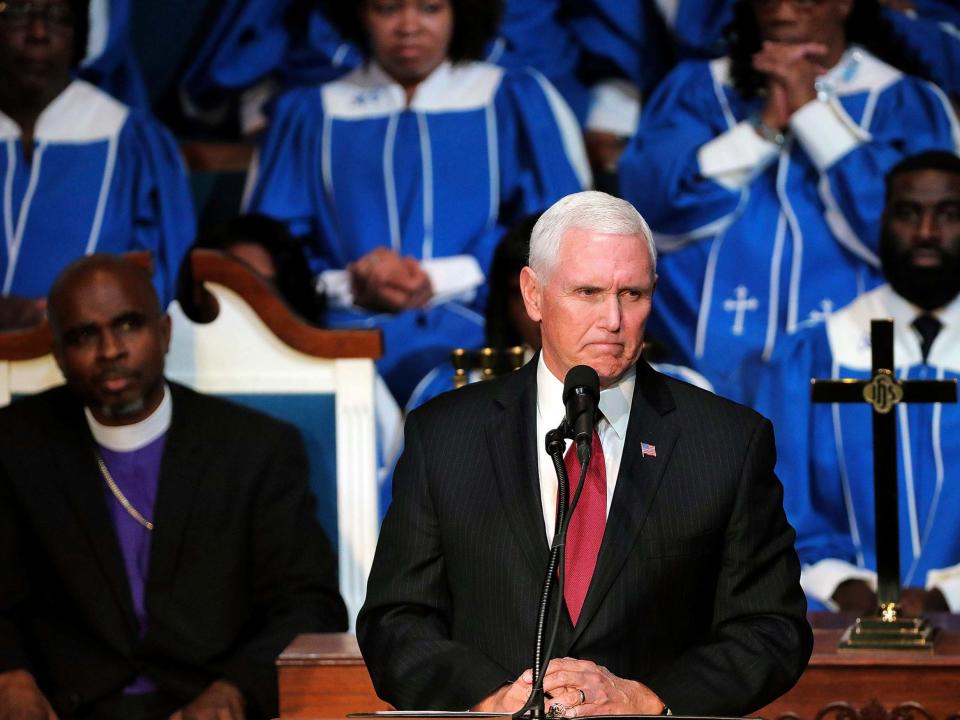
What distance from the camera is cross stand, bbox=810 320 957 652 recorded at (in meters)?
4.09

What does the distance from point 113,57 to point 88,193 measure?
0.67 meters

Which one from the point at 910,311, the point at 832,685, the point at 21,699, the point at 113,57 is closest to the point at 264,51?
the point at 113,57

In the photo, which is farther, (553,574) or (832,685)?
(832,685)

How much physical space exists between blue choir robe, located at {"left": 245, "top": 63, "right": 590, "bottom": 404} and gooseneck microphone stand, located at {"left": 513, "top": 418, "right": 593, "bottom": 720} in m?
3.99

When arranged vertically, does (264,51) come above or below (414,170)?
above

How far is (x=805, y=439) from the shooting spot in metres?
6.20

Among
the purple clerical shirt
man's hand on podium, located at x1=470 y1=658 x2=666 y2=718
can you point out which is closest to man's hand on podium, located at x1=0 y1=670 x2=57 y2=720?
the purple clerical shirt

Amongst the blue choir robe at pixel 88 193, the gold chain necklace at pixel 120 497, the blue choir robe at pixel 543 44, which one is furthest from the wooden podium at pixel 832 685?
the blue choir robe at pixel 543 44

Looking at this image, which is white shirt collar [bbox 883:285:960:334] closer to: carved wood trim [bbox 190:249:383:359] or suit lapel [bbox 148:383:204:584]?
carved wood trim [bbox 190:249:383:359]

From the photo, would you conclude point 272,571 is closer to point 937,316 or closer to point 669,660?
point 669,660

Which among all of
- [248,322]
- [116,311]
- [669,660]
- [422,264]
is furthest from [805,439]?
[669,660]

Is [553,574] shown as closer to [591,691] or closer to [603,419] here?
[591,691]

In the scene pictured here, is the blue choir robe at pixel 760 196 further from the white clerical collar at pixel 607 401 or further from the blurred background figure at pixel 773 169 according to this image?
the white clerical collar at pixel 607 401

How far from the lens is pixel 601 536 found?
2893 mm
